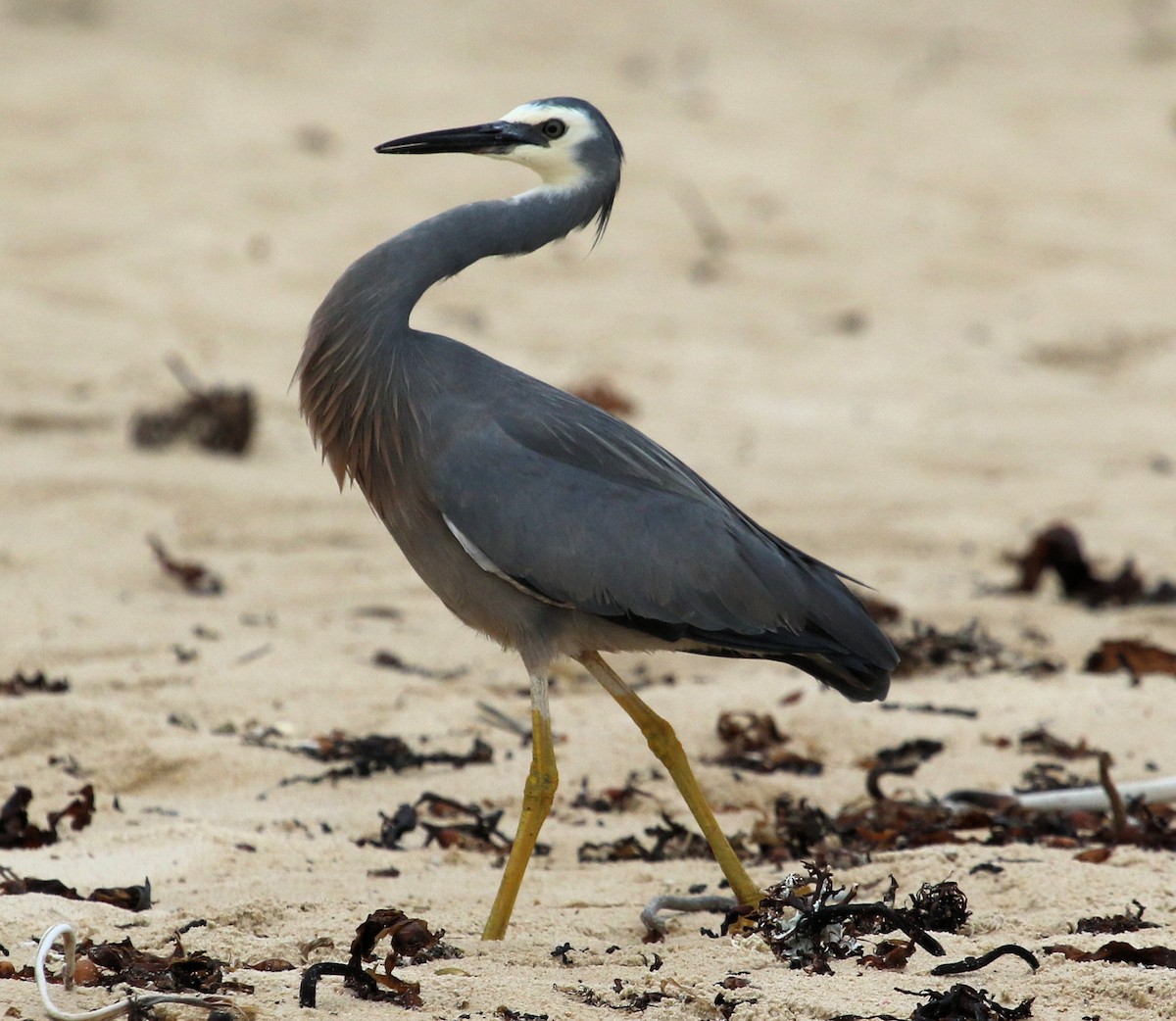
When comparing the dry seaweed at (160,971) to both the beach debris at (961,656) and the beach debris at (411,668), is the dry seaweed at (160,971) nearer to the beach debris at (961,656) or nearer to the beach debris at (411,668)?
the beach debris at (411,668)

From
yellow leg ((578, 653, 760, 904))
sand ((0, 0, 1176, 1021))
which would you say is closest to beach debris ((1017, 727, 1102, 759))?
sand ((0, 0, 1176, 1021))

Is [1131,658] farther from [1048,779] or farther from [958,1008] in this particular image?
[958,1008]

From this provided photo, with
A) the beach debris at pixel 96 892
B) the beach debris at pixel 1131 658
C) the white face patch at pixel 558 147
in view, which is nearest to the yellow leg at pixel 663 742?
the beach debris at pixel 96 892

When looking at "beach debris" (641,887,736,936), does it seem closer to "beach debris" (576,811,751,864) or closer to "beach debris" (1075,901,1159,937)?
"beach debris" (576,811,751,864)

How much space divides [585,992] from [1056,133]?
1286 cm

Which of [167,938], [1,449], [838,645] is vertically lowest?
[1,449]

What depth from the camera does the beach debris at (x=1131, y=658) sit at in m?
5.84

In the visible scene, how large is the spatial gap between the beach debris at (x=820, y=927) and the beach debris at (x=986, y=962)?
0.06 metres

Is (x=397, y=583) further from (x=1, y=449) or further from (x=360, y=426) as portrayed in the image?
(x=360, y=426)

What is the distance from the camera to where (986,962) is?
130 inches

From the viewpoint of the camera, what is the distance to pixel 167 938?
352cm

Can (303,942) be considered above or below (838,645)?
below

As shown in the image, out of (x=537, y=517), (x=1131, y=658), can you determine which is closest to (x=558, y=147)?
(x=537, y=517)

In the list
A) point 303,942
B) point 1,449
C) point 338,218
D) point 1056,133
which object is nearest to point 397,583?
point 1,449
